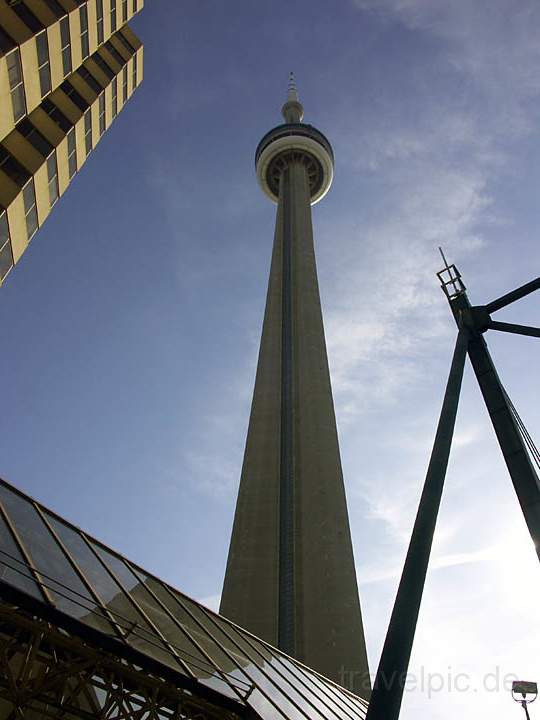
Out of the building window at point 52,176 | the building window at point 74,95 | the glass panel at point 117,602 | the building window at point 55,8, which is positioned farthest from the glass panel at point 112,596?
the building window at point 74,95

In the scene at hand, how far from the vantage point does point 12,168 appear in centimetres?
2044

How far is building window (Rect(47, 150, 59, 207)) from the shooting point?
2298 centimetres

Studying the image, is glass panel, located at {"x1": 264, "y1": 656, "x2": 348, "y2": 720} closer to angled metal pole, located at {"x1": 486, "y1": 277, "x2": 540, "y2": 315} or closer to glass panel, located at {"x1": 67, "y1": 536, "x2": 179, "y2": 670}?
glass panel, located at {"x1": 67, "y1": 536, "x2": 179, "y2": 670}

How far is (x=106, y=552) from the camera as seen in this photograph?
13.9 metres

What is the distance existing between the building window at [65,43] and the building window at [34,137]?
2531mm

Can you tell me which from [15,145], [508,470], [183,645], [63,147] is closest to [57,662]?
[183,645]

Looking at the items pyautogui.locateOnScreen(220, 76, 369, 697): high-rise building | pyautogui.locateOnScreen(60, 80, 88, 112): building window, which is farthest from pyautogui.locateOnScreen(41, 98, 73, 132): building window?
pyautogui.locateOnScreen(220, 76, 369, 697): high-rise building

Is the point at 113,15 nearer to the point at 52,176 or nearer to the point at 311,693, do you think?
the point at 52,176

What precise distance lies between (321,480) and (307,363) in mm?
11593

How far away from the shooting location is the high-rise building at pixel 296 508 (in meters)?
35.9

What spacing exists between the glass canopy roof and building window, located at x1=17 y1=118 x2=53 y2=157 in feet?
49.3

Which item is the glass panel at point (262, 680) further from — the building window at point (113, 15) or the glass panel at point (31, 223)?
the building window at point (113, 15)

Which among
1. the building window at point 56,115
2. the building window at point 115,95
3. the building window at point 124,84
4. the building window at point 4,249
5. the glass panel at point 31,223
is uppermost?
the building window at point 124,84

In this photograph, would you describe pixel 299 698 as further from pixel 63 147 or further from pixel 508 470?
pixel 63 147
